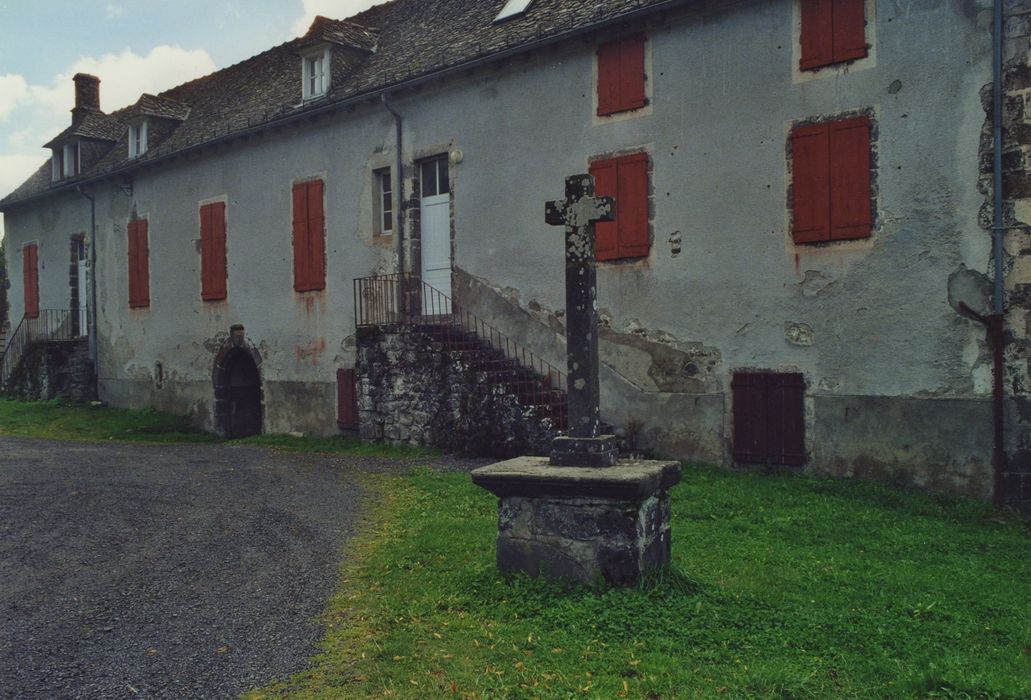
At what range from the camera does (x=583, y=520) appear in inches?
201

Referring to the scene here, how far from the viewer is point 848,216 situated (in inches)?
376

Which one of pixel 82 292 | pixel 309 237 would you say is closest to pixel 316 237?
pixel 309 237

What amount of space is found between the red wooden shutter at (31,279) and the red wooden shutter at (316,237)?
1113 cm

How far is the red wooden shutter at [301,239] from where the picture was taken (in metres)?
15.6

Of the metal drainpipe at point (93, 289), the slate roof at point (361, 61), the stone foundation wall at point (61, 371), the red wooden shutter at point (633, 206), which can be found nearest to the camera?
the red wooden shutter at point (633, 206)

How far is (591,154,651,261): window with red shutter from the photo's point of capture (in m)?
11.1

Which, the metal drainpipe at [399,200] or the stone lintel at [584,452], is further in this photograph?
the metal drainpipe at [399,200]

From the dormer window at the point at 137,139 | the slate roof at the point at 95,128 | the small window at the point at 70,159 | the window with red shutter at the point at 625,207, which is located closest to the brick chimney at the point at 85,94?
the slate roof at the point at 95,128

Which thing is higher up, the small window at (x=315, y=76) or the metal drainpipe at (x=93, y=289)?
the small window at (x=315, y=76)

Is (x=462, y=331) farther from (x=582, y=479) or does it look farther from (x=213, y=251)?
(x=582, y=479)

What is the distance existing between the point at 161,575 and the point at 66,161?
65.5 ft

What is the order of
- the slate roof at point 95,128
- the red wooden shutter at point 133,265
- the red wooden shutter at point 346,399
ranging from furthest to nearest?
the slate roof at point 95,128 < the red wooden shutter at point 133,265 < the red wooden shutter at point 346,399

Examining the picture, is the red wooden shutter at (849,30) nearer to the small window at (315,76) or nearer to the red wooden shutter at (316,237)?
the red wooden shutter at (316,237)

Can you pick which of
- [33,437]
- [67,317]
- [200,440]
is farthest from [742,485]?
[67,317]
